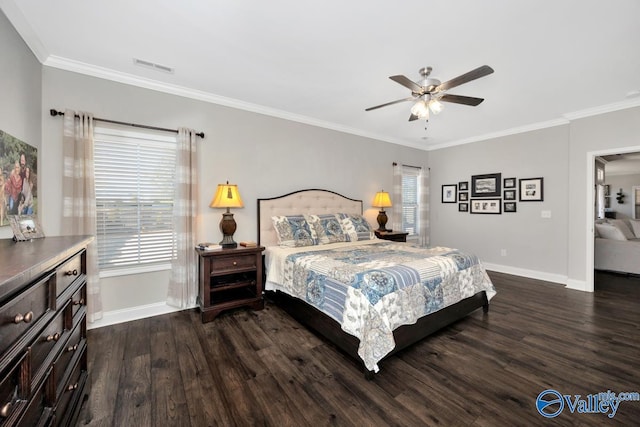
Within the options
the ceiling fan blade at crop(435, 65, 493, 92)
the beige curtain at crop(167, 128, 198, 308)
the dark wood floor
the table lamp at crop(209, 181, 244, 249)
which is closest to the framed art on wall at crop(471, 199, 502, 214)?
the dark wood floor

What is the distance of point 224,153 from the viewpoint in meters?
3.50

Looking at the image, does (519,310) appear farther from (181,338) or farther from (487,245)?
(181,338)

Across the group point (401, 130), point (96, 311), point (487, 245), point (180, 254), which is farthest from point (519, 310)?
point (96, 311)

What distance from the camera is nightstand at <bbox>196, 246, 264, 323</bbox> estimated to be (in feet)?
9.53

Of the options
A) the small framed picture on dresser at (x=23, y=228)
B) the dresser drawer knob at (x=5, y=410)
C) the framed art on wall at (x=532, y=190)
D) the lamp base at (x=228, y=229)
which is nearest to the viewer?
the dresser drawer knob at (x=5, y=410)

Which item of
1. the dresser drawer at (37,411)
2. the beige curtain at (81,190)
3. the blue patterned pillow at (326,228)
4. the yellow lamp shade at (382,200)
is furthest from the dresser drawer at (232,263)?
the yellow lamp shade at (382,200)

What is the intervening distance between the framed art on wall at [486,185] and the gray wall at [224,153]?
1850 millimetres

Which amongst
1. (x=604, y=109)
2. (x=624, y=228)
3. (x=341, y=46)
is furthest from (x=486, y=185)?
(x=341, y=46)

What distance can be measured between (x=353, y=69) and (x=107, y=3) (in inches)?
81.1

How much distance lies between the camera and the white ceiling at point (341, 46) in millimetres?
1935

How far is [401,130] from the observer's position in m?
4.87

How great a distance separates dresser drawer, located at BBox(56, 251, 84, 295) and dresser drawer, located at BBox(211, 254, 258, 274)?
1350 mm

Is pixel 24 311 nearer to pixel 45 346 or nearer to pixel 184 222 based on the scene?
pixel 45 346

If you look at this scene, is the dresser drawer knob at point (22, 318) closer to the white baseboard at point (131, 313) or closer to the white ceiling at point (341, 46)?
the white ceiling at point (341, 46)
